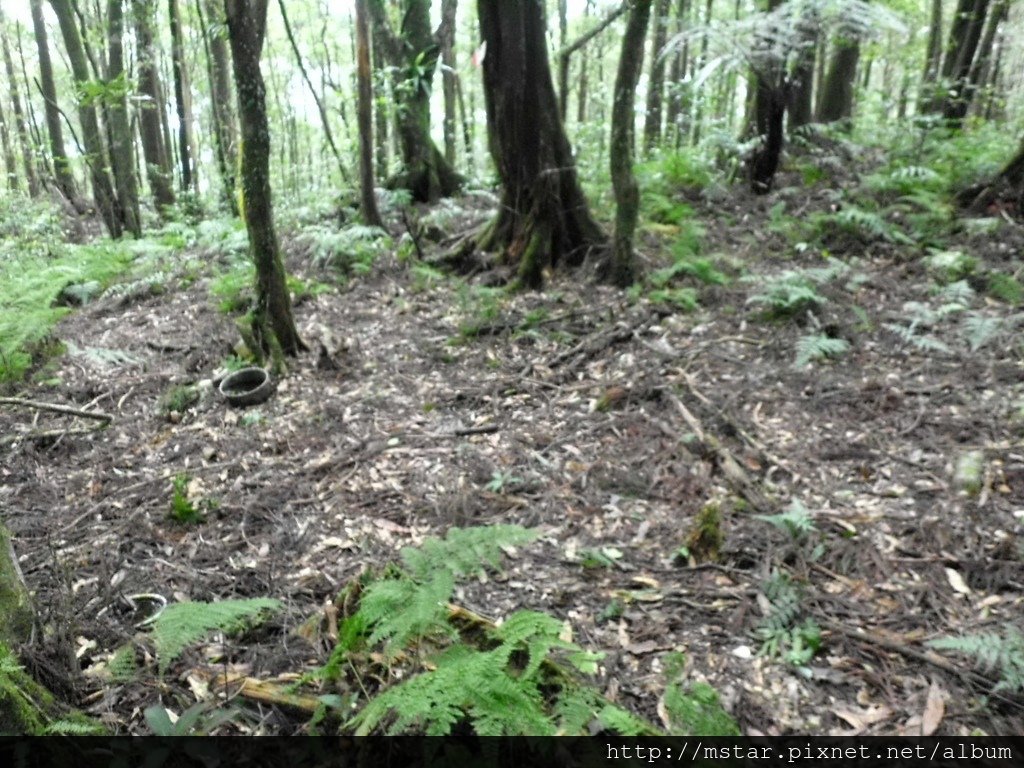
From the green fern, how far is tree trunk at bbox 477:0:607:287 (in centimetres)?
552

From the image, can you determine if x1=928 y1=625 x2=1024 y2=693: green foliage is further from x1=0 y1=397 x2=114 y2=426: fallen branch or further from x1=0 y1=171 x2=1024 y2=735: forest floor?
x1=0 y1=397 x2=114 y2=426: fallen branch

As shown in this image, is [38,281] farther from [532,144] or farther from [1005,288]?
[1005,288]

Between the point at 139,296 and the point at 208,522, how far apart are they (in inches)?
231

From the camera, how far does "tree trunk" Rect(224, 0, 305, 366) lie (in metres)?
5.54

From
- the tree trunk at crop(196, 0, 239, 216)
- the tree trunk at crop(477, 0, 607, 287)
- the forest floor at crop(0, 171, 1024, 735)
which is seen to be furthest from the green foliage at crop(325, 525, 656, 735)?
the tree trunk at crop(196, 0, 239, 216)

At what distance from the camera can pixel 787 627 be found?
2838 millimetres

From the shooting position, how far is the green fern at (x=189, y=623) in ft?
7.40

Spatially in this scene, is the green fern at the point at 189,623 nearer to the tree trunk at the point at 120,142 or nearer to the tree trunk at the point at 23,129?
the tree trunk at the point at 120,142

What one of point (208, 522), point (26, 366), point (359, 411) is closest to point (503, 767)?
point (208, 522)

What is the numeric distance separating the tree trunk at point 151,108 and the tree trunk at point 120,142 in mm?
423

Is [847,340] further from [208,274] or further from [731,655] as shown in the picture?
[208,274]

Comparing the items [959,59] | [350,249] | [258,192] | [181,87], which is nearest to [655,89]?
[959,59]

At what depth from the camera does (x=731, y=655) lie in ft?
8.99

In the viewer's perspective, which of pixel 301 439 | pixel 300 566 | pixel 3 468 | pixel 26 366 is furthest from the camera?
pixel 26 366
